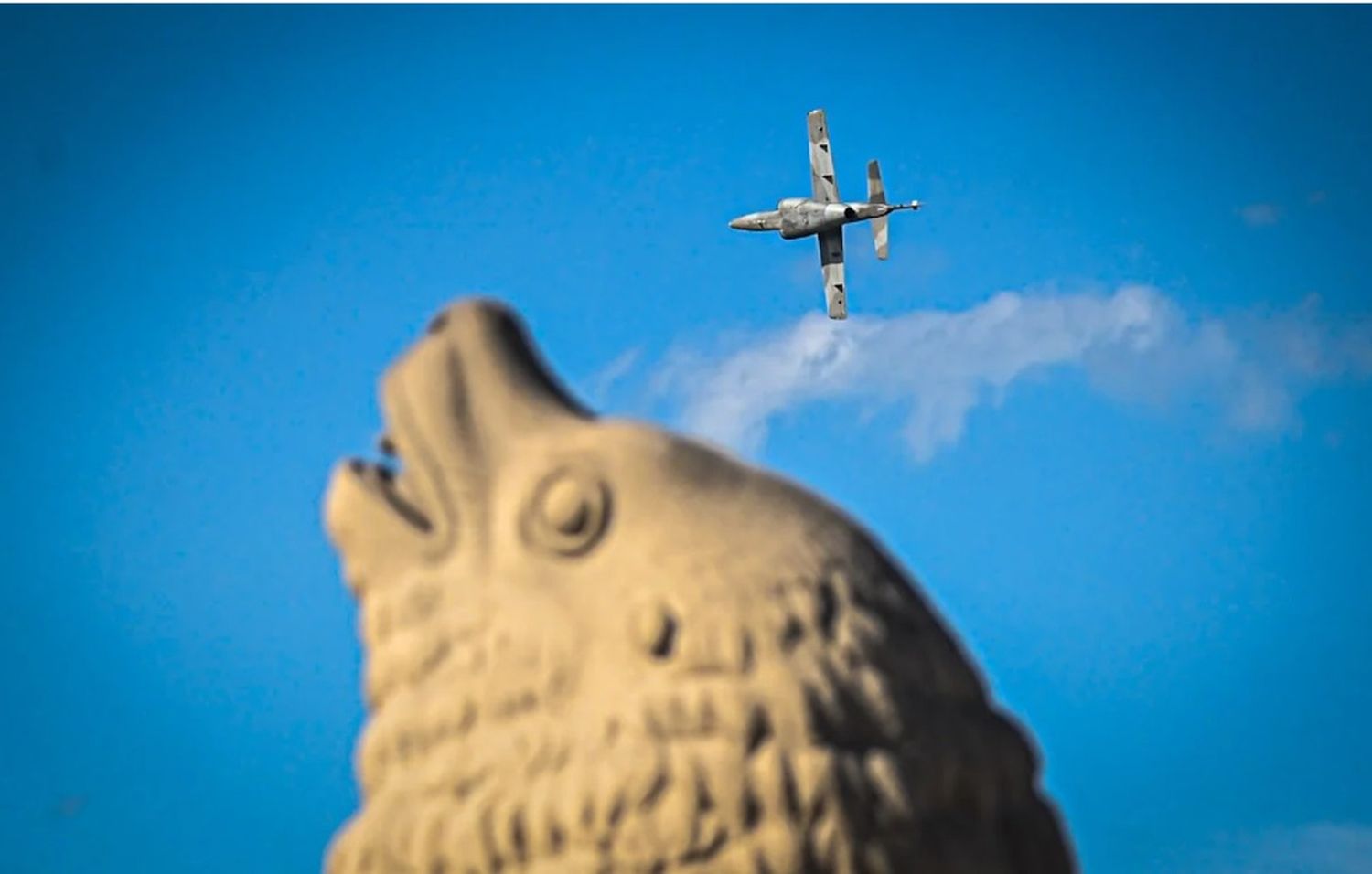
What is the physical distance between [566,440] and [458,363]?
0.38 meters

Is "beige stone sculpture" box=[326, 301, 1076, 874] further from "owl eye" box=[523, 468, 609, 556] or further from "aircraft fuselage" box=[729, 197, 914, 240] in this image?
"aircraft fuselage" box=[729, 197, 914, 240]

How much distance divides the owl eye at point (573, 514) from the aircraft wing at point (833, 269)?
43653mm

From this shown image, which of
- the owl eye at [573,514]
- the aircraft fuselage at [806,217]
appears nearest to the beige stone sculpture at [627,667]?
the owl eye at [573,514]

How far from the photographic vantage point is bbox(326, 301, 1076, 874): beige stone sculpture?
3.94m

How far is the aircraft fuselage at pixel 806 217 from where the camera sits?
147ft

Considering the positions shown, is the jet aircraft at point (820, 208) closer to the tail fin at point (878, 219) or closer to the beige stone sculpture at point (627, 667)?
the tail fin at point (878, 219)

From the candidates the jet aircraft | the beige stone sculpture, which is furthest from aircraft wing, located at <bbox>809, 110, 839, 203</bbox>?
the beige stone sculpture

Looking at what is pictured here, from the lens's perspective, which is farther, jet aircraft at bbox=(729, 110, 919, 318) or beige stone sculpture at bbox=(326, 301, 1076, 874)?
jet aircraft at bbox=(729, 110, 919, 318)

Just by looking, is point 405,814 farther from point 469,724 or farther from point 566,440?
point 566,440

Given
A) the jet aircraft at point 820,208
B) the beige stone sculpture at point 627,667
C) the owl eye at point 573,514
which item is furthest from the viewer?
the jet aircraft at point 820,208

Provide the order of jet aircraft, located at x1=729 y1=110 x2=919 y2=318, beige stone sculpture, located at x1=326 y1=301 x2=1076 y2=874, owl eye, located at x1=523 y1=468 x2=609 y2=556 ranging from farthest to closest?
jet aircraft, located at x1=729 y1=110 x2=919 y2=318, owl eye, located at x1=523 y1=468 x2=609 y2=556, beige stone sculpture, located at x1=326 y1=301 x2=1076 y2=874

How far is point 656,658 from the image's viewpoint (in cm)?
406

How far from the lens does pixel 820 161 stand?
4588 cm

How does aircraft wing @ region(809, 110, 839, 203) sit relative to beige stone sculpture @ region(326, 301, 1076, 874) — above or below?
above
